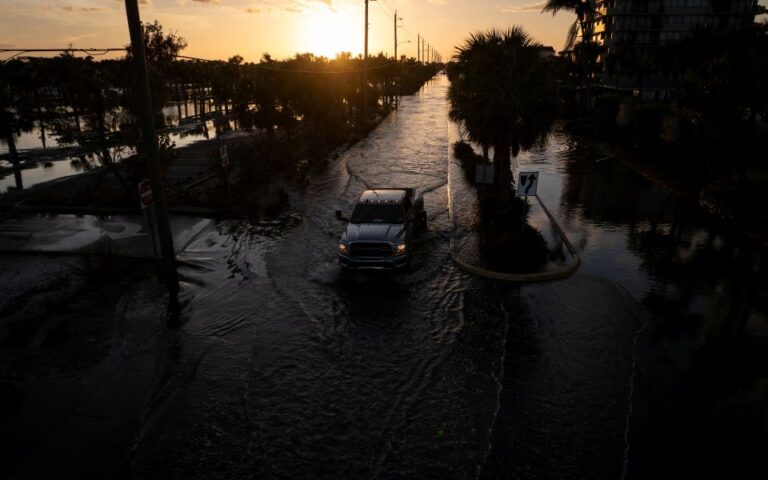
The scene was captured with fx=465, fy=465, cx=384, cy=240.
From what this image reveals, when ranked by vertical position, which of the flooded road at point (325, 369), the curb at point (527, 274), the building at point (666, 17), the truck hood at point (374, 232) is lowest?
the flooded road at point (325, 369)

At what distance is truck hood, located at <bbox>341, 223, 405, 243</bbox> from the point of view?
13562 mm

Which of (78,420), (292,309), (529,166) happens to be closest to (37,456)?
(78,420)

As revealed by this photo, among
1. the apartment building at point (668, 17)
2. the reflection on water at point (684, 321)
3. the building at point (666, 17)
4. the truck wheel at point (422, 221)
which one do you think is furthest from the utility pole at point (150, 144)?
the apartment building at point (668, 17)

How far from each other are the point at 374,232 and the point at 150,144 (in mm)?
6368

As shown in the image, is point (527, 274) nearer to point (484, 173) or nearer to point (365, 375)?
point (484, 173)

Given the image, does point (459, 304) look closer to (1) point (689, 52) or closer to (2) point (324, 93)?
(2) point (324, 93)

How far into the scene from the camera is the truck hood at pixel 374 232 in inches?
534

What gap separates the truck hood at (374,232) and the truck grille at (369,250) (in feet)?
0.56

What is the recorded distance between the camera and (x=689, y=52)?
35.7 m

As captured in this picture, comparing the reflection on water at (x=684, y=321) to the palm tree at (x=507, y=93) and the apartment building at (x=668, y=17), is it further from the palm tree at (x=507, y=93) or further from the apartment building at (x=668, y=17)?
the apartment building at (x=668, y=17)

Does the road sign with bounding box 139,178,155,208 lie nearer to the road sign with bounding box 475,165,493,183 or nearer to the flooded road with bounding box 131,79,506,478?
the flooded road with bounding box 131,79,506,478

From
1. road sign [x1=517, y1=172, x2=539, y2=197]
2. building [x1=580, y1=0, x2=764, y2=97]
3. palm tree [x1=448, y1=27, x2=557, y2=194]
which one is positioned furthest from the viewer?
building [x1=580, y1=0, x2=764, y2=97]

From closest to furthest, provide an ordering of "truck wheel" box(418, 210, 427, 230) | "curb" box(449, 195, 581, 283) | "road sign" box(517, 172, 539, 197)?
"curb" box(449, 195, 581, 283), "road sign" box(517, 172, 539, 197), "truck wheel" box(418, 210, 427, 230)

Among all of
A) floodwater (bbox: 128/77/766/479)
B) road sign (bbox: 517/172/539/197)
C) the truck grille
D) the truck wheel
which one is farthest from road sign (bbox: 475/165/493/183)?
the truck grille
